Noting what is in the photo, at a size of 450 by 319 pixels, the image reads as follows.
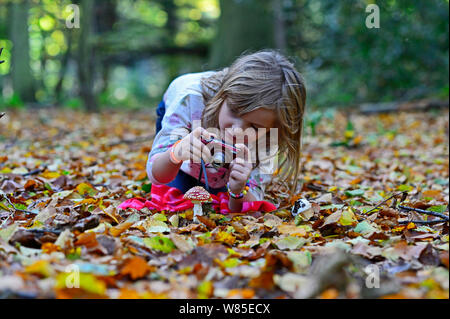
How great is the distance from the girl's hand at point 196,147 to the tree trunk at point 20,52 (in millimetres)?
8892

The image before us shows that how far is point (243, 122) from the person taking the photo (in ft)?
7.55

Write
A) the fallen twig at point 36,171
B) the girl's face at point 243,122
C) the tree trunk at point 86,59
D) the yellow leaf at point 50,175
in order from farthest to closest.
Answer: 1. the tree trunk at point 86,59
2. the fallen twig at point 36,171
3. the yellow leaf at point 50,175
4. the girl's face at point 243,122

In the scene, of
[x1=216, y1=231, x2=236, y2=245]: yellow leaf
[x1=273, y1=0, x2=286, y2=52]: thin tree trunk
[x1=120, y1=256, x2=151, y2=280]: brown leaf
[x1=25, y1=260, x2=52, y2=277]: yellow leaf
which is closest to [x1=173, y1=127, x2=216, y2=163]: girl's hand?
[x1=216, y1=231, x2=236, y2=245]: yellow leaf

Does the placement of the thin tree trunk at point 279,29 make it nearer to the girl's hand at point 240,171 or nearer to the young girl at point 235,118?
the young girl at point 235,118

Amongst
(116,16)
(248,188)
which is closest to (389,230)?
(248,188)

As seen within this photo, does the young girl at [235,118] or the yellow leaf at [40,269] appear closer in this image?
the yellow leaf at [40,269]

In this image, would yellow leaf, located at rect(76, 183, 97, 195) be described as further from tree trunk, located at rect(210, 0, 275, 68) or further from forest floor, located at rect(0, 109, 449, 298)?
tree trunk, located at rect(210, 0, 275, 68)

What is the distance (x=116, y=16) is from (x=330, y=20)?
840 cm

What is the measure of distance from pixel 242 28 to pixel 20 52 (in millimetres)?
4969

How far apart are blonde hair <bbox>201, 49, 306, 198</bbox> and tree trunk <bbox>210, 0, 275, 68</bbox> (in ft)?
19.6

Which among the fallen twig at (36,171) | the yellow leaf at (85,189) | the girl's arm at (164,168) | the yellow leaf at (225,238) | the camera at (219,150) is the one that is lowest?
the fallen twig at (36,171)

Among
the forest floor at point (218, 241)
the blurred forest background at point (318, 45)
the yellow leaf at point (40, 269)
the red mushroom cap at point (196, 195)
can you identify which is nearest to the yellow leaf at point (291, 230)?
the forest floor at point (218, 241)

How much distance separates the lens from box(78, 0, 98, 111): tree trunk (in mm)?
7816

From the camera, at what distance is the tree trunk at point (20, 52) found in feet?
31.9
